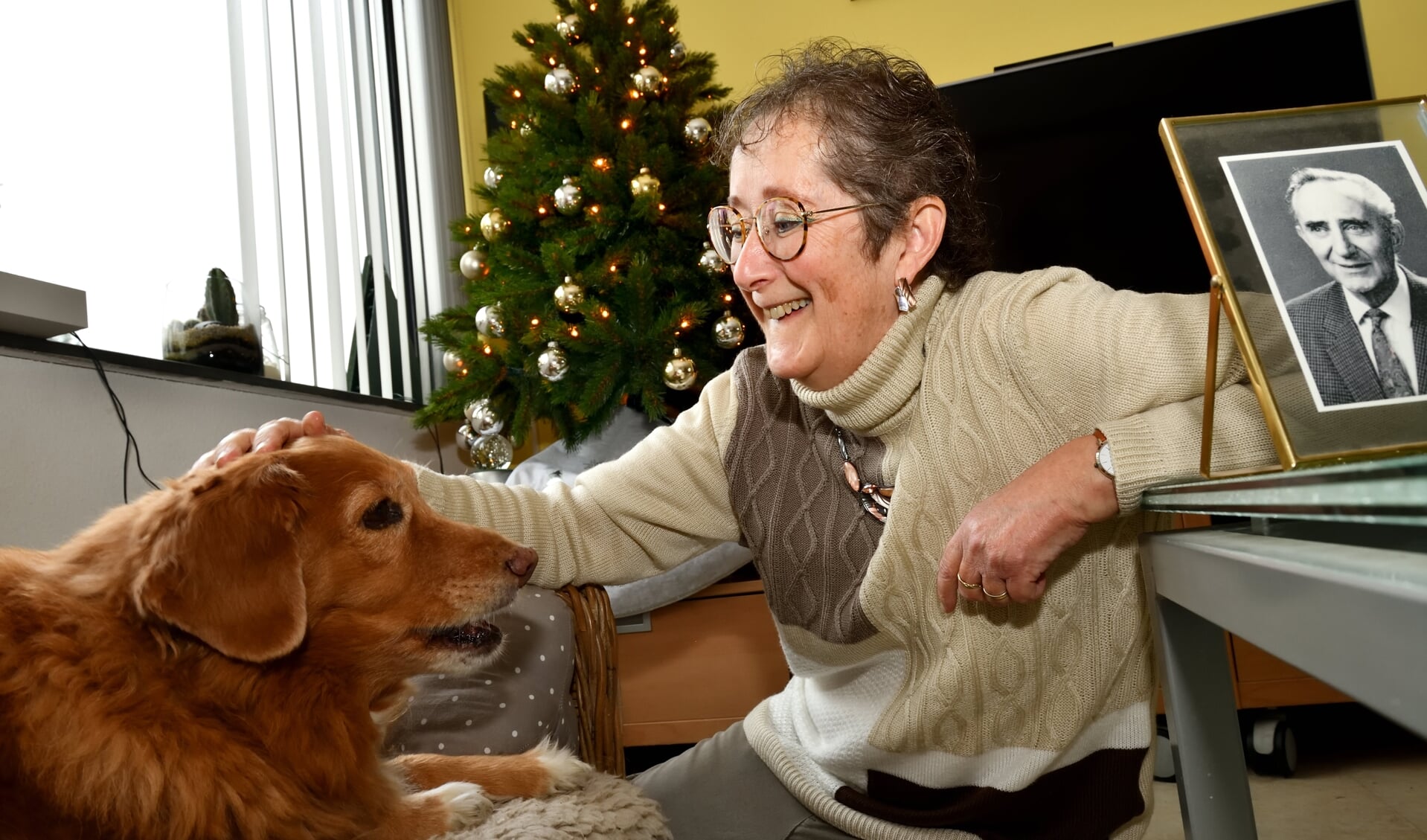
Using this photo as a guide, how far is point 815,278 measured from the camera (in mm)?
1284

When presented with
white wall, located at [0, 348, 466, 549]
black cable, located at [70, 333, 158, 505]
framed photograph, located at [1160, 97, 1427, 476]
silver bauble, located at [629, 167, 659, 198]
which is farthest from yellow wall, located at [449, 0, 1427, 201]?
framed photograph, located at [1160, 97, 1427, 476]

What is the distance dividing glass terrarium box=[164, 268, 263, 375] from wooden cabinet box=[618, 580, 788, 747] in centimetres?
122

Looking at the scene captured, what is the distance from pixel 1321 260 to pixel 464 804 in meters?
0.95

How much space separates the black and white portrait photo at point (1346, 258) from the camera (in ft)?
1.90

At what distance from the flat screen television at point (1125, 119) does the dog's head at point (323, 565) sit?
6.79ft

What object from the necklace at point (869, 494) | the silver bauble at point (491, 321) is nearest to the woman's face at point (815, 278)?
the necklace at point (869, 494)

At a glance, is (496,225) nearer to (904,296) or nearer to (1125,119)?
(904,296)

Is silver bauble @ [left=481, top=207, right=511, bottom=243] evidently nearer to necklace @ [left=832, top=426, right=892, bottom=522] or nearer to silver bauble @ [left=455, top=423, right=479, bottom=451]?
silver bauble @ [left=455, top=423, right=479, bottom=451]

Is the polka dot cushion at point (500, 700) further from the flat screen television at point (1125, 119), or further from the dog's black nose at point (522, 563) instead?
the flat screen television at point (1125, 119)

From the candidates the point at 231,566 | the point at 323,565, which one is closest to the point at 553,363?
the point at 323,565

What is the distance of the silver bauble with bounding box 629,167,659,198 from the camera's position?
2.59m

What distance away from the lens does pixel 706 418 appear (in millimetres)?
1480

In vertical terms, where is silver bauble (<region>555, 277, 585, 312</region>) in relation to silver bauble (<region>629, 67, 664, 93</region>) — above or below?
below

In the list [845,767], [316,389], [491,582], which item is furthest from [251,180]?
[845,767]
